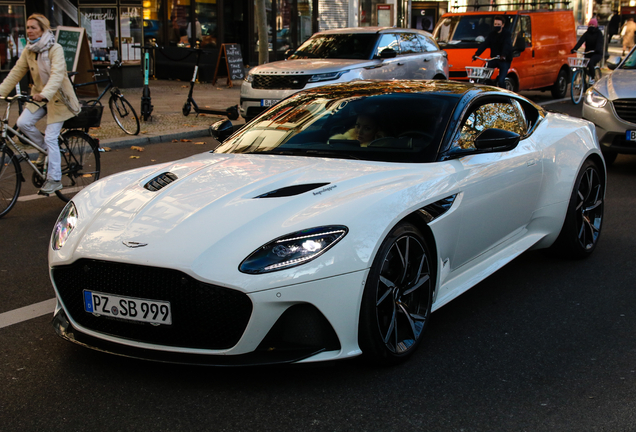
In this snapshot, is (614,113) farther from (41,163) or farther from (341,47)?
(41,163)

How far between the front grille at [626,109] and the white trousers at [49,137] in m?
6.59

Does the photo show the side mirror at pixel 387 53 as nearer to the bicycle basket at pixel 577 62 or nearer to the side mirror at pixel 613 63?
the side mirror at pixel 613 63

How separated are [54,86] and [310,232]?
4877mm

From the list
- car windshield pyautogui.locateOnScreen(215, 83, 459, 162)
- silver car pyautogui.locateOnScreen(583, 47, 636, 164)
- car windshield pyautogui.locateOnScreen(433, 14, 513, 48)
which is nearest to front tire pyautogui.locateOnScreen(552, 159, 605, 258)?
car windshield pyautogui.locateOnScreen(215, 83, 459, 162)

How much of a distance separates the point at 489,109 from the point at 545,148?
514 mm

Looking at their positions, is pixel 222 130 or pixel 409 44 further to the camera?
pixel 409 44

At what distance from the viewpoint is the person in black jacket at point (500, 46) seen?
52.9 feet

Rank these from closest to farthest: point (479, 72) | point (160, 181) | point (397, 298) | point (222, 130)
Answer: point (397, 298) < point (160, 181) < point (222, 130) < point (479, 72)

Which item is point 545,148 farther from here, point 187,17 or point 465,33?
point 187,17

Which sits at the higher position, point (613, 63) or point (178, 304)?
point (613, 63)

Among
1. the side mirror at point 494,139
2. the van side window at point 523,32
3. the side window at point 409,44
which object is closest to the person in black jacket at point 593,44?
the van side window at point 523,32

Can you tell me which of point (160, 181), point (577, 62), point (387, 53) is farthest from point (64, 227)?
point (577, 62)

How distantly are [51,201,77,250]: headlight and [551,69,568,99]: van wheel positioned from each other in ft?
57.3

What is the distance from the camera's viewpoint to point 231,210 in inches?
138
